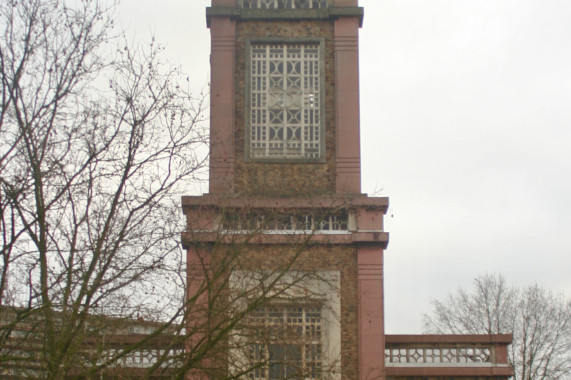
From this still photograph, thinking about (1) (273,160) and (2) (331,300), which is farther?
(1) (273,160)

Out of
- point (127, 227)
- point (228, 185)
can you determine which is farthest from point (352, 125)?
point (127, 227)

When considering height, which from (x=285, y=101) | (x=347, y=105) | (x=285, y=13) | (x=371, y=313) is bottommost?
(x=371, y=313)

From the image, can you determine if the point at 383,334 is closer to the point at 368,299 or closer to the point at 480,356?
the point at 368,299

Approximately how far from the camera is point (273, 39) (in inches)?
840

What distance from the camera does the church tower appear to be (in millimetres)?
18953

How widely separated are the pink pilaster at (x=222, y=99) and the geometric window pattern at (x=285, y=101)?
1.62 ft

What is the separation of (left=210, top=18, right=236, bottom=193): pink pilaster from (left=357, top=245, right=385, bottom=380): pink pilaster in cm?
320

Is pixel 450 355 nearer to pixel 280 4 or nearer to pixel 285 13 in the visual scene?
pixel 285 13

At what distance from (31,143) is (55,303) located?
243 cm

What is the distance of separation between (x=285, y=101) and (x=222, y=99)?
1371mm

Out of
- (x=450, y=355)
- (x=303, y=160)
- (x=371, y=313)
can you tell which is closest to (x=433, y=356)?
(x=450, y=355)

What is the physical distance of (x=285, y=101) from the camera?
68.8ft

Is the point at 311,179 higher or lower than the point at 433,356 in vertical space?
higher

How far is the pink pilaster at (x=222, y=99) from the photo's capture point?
65.7ft
